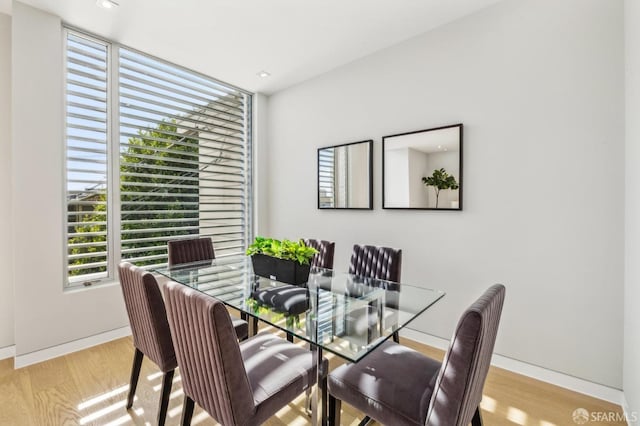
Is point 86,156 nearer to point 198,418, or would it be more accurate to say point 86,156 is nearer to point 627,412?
point 198,418

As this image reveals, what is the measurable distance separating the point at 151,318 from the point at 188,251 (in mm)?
1329

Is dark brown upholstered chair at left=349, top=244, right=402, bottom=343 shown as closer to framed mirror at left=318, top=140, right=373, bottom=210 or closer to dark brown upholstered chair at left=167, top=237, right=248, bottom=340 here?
framed mirror at left=318, top=140, right=373, bottom=210

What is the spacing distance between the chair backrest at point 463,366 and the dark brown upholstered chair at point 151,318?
4.16 ft

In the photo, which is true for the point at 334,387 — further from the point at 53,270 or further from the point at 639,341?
the point at 53,270

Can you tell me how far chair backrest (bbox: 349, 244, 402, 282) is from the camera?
227 cm

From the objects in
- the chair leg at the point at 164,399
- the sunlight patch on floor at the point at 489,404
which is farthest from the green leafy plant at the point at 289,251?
the sunlight patch on floor at the point at 489,404

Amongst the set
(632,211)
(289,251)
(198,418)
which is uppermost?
(632,211)

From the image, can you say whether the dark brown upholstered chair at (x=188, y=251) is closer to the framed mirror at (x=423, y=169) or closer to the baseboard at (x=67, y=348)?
the baseboard at (x=67, y=348)

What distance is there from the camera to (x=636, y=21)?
1.54 m

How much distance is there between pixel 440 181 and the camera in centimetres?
252

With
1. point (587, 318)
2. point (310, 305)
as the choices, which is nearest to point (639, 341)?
point (587, 318)

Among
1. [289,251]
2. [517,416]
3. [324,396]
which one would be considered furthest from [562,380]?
[289,251]

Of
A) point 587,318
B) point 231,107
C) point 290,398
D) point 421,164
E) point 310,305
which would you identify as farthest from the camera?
point 231,107

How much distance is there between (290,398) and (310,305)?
0.48 m
